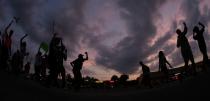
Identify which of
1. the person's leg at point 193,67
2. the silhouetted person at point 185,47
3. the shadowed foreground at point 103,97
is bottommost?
the shadowed foreground at point 103,97

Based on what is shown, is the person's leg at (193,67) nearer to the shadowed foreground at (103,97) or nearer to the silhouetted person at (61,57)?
the shadowed foreground at (103,97)

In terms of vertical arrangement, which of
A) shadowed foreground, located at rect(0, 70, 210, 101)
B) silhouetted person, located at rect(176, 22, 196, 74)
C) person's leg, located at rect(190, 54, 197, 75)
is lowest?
shadowed foreground, located at rect(0, 70, 210, 101)

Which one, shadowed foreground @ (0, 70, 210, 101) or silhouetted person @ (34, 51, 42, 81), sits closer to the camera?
Answer: shadowed foreground @ (0, 70, 210, 101)

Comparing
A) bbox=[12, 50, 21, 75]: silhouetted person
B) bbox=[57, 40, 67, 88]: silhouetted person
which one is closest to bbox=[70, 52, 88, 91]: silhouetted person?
bbox=[57, 40, 67, 88]: silhouetted person

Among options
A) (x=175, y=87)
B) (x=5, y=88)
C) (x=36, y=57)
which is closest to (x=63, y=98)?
(x=5, y=88)

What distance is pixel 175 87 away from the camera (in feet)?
29.8

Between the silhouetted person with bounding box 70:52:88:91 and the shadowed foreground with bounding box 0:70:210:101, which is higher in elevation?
the silhouetted person with bounding box 70:52:88:91

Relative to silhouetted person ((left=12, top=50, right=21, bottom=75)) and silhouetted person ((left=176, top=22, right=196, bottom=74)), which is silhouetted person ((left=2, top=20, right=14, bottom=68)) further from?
silhouetted person ((left=176, top=22, right=196, bottom=74))

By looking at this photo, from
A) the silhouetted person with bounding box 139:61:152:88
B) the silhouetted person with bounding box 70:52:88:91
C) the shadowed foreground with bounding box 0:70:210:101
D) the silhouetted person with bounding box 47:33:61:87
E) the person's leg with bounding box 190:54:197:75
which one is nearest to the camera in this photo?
the shadowed foreground with bounding box 0:70:210:101

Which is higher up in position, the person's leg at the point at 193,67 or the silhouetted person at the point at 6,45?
the silhouetted person at the point at 6,45

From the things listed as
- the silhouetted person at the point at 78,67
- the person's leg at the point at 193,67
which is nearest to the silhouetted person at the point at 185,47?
the person's leg at the point at 193,67

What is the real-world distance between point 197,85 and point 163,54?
5.29 meters

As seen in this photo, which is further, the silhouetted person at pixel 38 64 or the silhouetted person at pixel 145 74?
the silhouetted person at pixel 38 64

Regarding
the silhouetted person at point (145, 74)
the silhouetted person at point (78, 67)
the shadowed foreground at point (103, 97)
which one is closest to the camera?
the shadowed foreground at point (103, 97)
